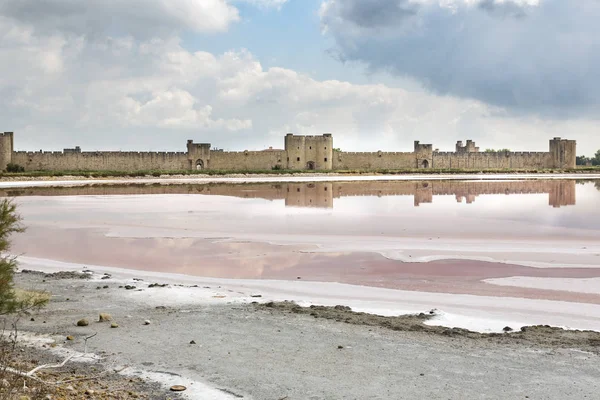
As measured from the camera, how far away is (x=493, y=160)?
84875mm

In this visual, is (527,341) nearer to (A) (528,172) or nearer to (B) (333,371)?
(B) (333,371)

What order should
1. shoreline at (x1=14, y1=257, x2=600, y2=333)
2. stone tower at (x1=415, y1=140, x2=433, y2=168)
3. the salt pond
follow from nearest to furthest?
shoreline at (x1=14, y1=257, x2=600, y2=333) < the salt pond < stone tower at (x1=415, y1=140, x2=433, y2=168)

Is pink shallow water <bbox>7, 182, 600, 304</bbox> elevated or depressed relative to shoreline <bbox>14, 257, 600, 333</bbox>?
elevated

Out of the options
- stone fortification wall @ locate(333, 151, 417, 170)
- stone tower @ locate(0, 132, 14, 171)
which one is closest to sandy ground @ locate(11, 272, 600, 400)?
stone tower @ locate(0, 132, 14, 171)

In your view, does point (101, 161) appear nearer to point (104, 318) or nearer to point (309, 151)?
point (309, 151)

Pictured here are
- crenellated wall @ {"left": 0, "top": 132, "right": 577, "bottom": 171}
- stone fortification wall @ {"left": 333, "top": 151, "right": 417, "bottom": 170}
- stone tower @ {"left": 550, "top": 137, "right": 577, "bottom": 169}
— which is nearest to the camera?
crenellated wall @ {"left": 0, "top": 132, "right": 577, "bottom": 171}

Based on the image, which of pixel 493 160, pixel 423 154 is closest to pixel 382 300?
pixel 423 154

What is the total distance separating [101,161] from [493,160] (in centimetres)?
4830

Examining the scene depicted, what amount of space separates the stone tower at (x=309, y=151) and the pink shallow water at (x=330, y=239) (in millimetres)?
45069

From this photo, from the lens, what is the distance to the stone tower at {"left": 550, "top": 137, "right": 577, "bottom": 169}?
86188mm

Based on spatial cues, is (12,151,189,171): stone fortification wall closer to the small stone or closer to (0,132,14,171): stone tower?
(0,132,14,171): stone tower

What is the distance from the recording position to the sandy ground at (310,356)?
5.31 meters

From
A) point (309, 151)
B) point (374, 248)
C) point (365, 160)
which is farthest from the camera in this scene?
point (365, 160)

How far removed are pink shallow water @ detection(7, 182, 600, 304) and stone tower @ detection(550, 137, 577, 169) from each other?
62057mm
